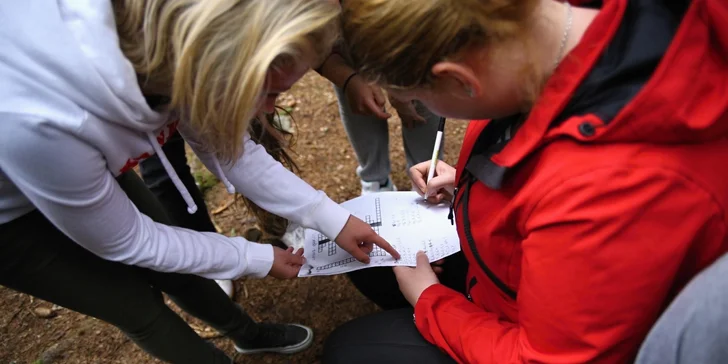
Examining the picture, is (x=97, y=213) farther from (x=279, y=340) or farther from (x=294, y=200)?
(x=279, y=340)

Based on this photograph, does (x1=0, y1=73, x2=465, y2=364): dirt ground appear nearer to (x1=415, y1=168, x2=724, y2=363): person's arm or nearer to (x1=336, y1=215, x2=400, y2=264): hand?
(x1=336, y1=215, x2=400, y2=264): hand

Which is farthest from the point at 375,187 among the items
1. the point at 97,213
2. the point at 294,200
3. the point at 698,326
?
the point at 698,326

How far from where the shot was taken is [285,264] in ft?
4.41

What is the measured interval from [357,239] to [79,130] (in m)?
0.74

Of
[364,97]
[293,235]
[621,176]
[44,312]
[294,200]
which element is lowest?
[44,312]

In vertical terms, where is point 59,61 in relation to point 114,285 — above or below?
above

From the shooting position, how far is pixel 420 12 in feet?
2.45

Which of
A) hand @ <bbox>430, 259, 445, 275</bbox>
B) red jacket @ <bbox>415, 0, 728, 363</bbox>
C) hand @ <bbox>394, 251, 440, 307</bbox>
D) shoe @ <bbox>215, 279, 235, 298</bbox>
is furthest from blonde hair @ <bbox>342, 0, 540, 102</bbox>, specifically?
shoe @ <bbox>215, 279, 235, 298</bbox>

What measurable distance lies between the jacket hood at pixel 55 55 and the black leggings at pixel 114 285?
0.40 meters

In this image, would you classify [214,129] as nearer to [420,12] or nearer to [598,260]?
[420,12]

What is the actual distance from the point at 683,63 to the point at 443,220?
2.79 feet

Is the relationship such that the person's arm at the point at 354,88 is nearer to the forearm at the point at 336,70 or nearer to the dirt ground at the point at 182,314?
the forearm at the point at 336,70

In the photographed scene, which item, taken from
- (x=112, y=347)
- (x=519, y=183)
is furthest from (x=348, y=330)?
(x=112, y=347)

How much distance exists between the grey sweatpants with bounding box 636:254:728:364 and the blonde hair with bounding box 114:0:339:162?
2.18ft
